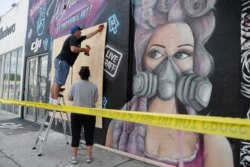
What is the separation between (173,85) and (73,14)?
14.2 ft

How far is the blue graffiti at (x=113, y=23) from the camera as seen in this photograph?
6373 mm

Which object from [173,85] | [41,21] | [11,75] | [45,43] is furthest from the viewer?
[11,75]

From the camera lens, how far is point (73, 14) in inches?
324

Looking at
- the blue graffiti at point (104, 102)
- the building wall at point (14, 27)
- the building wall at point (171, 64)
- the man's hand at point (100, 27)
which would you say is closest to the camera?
the building wall at point (171, 64)

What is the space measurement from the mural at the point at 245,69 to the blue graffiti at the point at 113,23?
292cm

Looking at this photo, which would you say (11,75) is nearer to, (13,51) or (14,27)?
(13,51)

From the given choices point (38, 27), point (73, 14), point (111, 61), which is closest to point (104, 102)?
point (111, 61)

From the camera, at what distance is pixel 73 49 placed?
5.96 m

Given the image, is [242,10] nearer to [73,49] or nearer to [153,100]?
[153,100]

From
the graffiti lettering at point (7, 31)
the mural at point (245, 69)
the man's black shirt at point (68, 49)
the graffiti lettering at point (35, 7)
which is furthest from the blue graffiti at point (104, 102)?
the graffiti lettering at point (7, 31)

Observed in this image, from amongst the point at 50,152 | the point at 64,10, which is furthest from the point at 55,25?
the point at 50,152

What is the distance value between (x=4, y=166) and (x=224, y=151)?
12.3 feet

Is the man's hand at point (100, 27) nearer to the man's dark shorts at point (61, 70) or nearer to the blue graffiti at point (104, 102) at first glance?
the man's dark shorts at point (61, 70)

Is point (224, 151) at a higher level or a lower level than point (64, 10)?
lower
